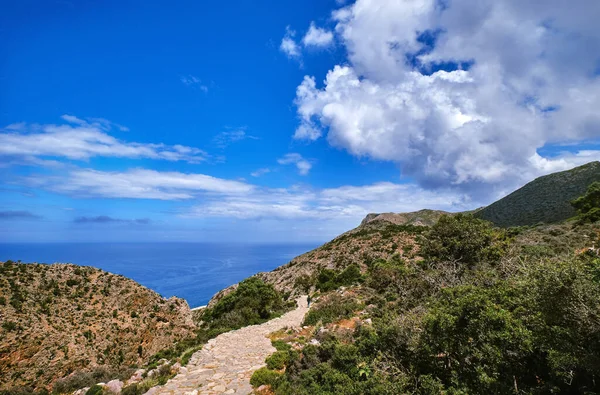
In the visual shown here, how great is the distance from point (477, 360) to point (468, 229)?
53.8 feet

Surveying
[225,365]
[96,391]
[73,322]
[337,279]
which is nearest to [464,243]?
[337,279]

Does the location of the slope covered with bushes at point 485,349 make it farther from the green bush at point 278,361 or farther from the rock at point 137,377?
the rock at point 137,377

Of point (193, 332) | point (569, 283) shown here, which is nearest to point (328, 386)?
point (569, 283)

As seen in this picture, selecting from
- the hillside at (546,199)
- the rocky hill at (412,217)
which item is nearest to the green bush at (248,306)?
the hillside at (546,199)

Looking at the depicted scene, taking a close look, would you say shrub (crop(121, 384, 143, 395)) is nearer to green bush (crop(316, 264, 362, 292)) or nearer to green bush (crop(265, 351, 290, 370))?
green bush (crop(265, 351, 290, 370))

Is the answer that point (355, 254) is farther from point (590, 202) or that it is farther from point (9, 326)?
point (590, 202)

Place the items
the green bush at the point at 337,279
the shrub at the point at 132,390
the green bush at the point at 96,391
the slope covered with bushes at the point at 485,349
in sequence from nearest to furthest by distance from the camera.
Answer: the slope covered with bushes at the point at 485,349
the shrub at the point at 132,390
the green bush at the point at 96,391
the green bush at the point at 337,279

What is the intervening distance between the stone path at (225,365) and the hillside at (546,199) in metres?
63.5

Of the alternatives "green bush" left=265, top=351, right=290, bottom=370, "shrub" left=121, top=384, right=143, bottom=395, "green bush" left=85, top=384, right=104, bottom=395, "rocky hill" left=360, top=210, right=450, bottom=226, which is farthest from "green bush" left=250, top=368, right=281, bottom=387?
"rocky hill" left=360, top=210, right=450, bottom=226

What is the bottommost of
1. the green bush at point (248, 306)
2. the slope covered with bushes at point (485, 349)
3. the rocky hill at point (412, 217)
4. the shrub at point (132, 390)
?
the green bush at point (248, 306)

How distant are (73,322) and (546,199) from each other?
8821 cm

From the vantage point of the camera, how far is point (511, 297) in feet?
23.8

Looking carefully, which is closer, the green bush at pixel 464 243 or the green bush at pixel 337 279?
the green bush at pixel 464 243

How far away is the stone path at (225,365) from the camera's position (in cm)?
859
